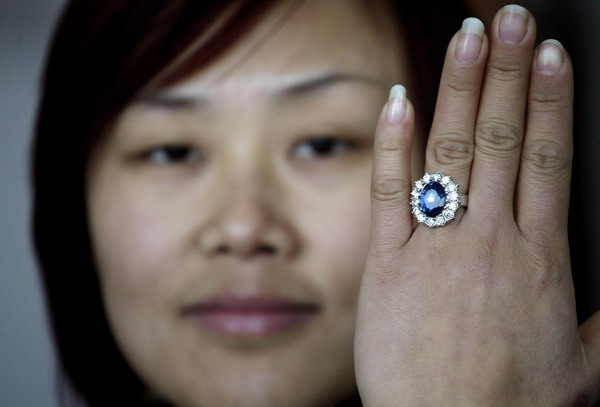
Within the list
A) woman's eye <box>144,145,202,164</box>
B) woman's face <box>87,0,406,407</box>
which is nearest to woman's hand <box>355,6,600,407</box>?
woman's face <box>87,0,406,407</box>

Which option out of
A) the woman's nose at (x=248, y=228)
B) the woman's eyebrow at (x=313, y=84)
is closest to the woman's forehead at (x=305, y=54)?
the woman's eyebrow at (x=313, y=84)

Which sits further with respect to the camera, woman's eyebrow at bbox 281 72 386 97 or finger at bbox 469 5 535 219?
woman's eyebrow at bbox 281 72 386 97

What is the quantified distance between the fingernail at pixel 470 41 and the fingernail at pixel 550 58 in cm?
5

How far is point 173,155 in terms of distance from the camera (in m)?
0.85

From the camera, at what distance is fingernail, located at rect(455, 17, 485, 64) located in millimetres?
672

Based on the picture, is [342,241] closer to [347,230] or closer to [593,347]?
[347,230]

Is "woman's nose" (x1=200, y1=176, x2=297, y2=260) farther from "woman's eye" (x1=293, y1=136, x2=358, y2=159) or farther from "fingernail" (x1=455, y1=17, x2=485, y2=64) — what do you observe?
"fingernail" (x1=455, y1=17, x2=485, y2=64)

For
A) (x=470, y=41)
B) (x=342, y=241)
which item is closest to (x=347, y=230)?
(x=342, y=241)

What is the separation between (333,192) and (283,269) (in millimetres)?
97

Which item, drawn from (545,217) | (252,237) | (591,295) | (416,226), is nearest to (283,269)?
(252,237)

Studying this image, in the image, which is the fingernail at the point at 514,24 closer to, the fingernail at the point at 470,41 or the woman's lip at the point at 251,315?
the fingernail at the point at 470,41

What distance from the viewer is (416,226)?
0.73m

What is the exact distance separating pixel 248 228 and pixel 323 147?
4.7 inches

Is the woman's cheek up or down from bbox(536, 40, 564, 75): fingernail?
down
